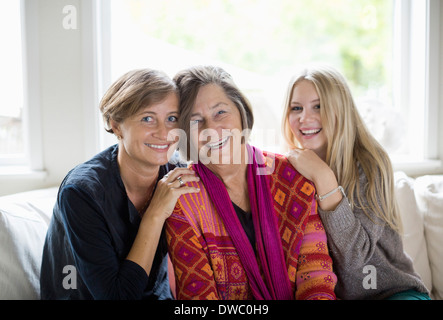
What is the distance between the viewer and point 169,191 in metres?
1.16

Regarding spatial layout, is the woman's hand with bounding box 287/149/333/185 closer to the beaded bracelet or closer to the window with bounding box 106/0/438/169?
the beaded bracelet

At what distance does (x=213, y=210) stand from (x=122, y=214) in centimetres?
31

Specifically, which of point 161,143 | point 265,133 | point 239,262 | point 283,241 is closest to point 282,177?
point 283,241

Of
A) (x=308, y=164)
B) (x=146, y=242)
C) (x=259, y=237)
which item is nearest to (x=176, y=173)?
(x=146, y=242)

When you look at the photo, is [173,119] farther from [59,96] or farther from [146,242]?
[59,96]

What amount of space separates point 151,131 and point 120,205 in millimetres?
271

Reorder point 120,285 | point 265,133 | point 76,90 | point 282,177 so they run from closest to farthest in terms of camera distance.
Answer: point 120,285, point 282,177, point 76,90, point 265,133

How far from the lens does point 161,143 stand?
46.5 inches

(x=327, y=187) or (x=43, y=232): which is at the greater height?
(x=327, y=187)

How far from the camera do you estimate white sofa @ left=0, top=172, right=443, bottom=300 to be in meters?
1.19

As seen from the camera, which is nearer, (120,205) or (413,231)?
(120,205)

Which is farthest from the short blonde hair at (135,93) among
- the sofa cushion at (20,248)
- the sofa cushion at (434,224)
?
the sofa cushion at (434,224)

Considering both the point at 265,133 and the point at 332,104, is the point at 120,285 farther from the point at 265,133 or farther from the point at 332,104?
the point at 265,133

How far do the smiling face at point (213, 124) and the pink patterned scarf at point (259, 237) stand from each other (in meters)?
0.10
